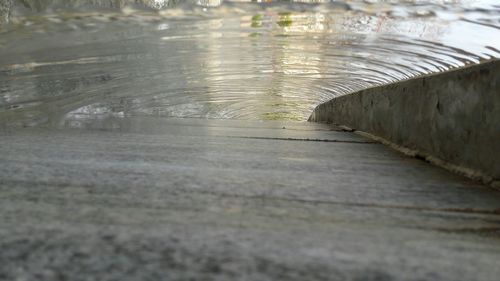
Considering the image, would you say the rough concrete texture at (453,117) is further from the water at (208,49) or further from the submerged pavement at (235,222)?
the water at (208,49)

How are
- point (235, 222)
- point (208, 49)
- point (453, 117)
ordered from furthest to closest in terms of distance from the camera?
point (208, 49), point (453, 117), point (235, 222)

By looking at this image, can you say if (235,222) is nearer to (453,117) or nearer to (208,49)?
(453,117)

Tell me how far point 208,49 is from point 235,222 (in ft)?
5.82

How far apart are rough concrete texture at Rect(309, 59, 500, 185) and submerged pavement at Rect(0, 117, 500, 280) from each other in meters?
0.07

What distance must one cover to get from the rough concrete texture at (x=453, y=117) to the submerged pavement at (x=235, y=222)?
0.24ft

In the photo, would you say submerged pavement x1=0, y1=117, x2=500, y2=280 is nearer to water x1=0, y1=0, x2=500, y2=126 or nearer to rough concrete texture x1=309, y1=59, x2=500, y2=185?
rough concrete texture x1=309, y1=59, x2=500, y2=185

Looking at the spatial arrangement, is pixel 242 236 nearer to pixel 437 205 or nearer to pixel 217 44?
pixel 437 205

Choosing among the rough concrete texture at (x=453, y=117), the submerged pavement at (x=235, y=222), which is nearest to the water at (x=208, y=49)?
the rough concrete texture at (x=453, y=117)

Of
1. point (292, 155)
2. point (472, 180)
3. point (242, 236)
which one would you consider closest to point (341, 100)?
point (292, 155)

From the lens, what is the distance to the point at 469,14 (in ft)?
4.48

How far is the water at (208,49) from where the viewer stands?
137 centimetres

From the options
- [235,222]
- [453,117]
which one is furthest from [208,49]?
[235,222]

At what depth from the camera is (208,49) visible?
2.16 metres

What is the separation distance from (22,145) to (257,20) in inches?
37.5
